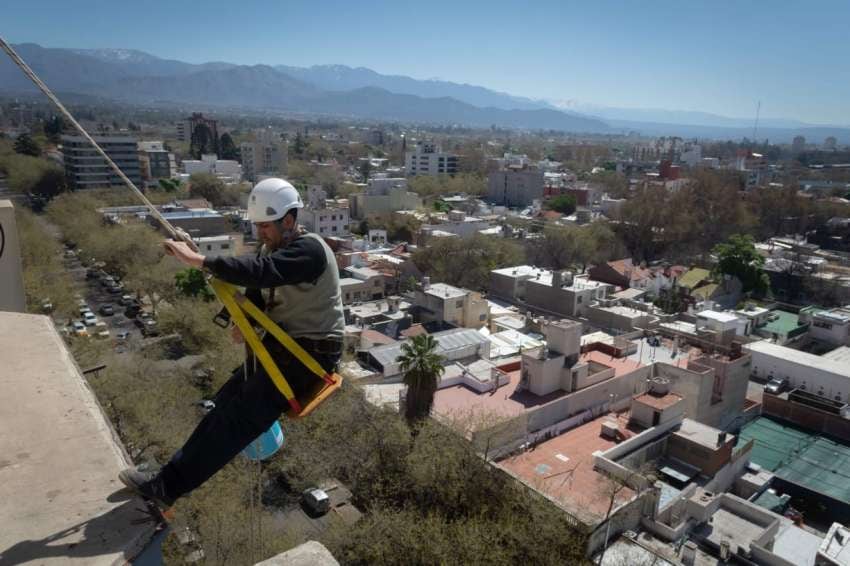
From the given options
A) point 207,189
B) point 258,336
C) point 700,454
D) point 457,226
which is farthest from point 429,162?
point 258,336

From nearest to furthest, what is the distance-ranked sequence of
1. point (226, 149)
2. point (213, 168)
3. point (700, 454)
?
point (700, 454) → point (213, 168) → point (226, 149)

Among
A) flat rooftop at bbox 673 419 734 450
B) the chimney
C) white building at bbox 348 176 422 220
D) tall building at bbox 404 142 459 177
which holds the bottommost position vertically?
flat rooftop at bbox 673 419 734 450

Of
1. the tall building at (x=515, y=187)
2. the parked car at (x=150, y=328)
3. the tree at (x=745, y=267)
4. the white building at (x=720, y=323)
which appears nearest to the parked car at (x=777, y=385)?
the white building at (x=720, y=323)

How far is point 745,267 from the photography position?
30.7m

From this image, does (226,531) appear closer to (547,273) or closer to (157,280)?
(157,280)

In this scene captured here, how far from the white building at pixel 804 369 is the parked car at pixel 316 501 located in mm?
17102

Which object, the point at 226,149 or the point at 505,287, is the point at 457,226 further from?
the point at 226,149

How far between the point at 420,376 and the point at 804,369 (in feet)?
48.1

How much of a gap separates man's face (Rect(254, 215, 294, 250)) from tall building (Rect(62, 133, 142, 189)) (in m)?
49.3

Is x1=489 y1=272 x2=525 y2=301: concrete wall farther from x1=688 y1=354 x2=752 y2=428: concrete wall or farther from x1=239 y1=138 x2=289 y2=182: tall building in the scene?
x1=239 y1=138 x2=289 y2=182: tall building

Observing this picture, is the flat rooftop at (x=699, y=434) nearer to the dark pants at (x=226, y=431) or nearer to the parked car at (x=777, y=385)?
the parked car at (x=777, y=385)

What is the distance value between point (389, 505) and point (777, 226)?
→ 46.4m

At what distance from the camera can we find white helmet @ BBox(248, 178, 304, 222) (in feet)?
9.90

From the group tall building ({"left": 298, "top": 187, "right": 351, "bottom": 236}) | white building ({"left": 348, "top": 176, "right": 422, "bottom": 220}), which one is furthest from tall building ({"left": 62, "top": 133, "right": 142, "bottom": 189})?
tall building ({"left": 298, "top": 187, "right": 351, "bottom": 236})
